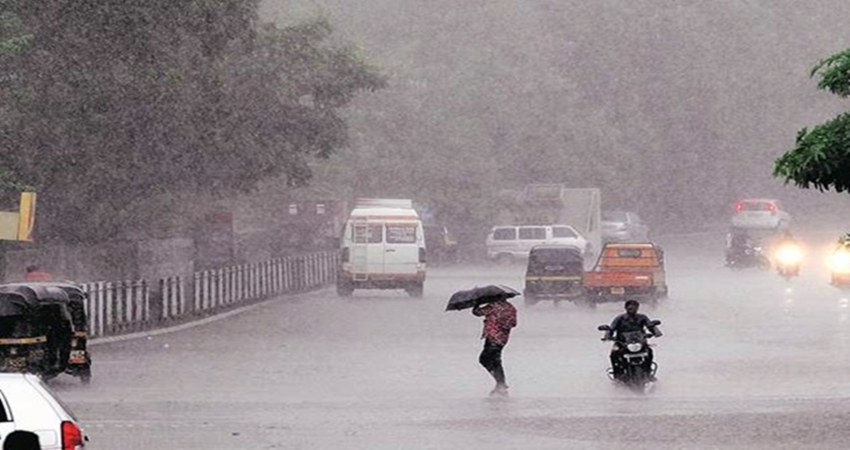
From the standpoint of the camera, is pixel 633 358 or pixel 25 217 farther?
pixel 25 217

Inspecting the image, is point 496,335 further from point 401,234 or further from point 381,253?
point 401,234

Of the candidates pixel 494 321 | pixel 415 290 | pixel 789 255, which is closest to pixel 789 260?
pixel 789 255

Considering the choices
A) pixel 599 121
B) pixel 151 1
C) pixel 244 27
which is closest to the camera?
pixel 151 1

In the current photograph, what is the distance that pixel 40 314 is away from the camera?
26.5m

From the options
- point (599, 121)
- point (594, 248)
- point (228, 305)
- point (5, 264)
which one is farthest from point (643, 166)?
point (5, 264)

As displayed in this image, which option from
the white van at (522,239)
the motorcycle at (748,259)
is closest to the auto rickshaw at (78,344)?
the motorcycle at (748,259)

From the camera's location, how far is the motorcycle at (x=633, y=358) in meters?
27.4

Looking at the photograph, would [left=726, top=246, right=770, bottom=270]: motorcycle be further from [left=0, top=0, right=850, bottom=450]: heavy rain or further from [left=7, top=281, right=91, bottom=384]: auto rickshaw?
[left=7, top=281, right=91, bottom=384]: auto rickshaw

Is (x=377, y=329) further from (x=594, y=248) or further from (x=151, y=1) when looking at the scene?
(x=594, y=248)

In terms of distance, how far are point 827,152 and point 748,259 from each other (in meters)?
56.0

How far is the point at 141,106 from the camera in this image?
46.2 meters

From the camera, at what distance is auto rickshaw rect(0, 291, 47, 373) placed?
25781 millimetres

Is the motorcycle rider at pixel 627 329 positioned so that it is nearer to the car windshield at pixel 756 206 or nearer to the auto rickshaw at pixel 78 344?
the auto rickshaw at pixel 78 344

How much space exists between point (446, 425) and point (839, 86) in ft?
18.7
